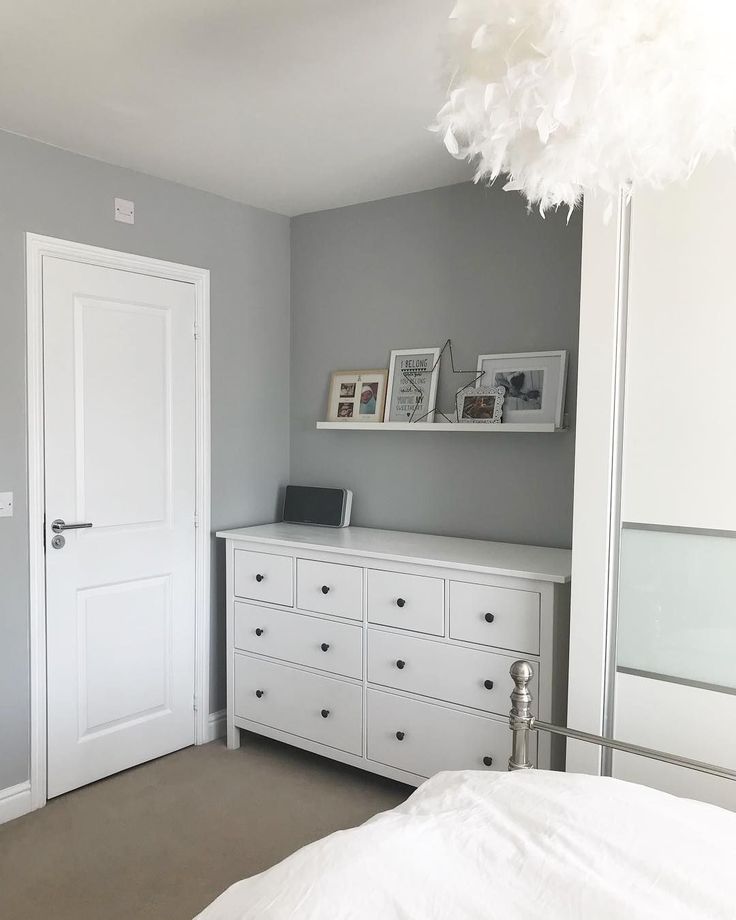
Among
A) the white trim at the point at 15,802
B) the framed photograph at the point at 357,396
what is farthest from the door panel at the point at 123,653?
the framed photograph at the point at 357,396

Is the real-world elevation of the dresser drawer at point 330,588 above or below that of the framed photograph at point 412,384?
below

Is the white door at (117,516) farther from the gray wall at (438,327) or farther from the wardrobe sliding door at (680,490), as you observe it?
the wardrobe sliding door at (680,490)

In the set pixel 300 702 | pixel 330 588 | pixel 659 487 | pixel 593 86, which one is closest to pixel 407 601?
pixel 330 588

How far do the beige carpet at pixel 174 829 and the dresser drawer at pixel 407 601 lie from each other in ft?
2.42

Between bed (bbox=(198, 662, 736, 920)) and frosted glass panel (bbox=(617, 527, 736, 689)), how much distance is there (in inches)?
26.9

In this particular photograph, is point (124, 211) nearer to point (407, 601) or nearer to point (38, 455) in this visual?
point (38, 455)

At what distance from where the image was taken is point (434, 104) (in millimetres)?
2662

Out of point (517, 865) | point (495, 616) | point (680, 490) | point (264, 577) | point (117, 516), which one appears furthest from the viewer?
point (264, 577)

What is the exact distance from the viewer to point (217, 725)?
3832 mm

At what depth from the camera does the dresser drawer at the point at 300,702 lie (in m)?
3.27

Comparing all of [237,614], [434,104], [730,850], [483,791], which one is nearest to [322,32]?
[434,104]

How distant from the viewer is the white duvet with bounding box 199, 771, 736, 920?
1.27 metres

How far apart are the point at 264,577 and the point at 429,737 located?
103 cm

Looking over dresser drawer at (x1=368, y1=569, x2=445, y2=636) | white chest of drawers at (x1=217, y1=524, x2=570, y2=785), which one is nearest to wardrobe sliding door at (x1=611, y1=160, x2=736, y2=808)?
white chest of drawers at (x1=217, y1=524, x2=570, y2=785)
